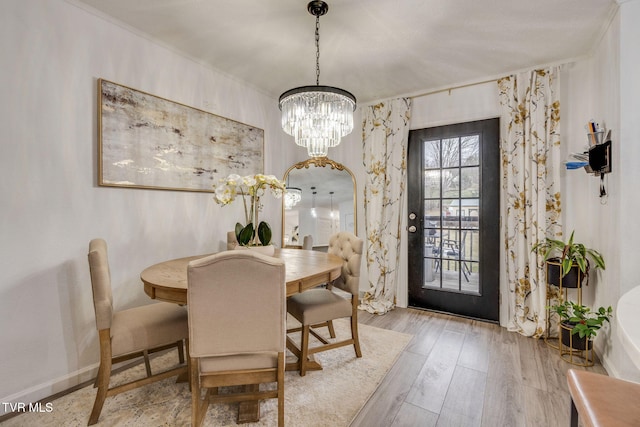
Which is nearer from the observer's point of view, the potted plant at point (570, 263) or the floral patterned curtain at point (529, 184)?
the potted plant at point (570, 263)

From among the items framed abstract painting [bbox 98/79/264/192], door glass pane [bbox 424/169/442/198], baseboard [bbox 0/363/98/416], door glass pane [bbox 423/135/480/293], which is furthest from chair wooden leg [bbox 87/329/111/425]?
door glass pane [bbox 424/169/442/198]

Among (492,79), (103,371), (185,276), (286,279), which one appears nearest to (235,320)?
(286,279)

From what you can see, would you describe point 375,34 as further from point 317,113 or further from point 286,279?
point 286,279

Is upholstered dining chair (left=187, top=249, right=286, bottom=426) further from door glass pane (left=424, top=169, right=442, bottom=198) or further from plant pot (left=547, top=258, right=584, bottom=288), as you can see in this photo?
door glass pane (left=424, top=169, right=442, bottom=198)

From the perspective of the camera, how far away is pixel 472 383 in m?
1.97

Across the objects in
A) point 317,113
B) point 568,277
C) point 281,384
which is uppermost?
point 317,113

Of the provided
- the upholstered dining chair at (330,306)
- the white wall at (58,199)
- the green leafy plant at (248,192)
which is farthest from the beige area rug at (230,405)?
the green leafy plant at (248,192)

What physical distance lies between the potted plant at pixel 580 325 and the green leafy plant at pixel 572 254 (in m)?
0.30

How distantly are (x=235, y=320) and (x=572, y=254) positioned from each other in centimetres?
266

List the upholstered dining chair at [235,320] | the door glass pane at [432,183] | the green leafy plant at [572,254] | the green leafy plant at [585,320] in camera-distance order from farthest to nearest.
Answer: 1. the door glass pane at [432,183]
2. the green leafy plant at [572,254]
3. the green leafy plant at [585,320]
4. the upholstered dining chair at [235,320]

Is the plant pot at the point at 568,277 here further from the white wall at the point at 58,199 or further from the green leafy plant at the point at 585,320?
the white wall at the point at 58,199

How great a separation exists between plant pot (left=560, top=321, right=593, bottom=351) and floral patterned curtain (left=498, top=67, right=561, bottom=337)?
291 millimetres

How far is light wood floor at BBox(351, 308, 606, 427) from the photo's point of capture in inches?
64.6

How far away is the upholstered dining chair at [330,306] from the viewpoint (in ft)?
6.70
